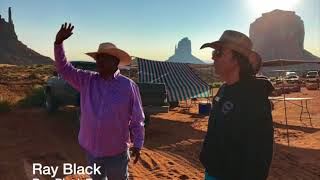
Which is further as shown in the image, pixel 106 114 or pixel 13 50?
pixel 13 50

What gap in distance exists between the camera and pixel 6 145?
812 cm

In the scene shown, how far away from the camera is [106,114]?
344 cm

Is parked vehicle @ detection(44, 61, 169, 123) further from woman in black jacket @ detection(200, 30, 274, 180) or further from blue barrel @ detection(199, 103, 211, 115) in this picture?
woman in black jacket @ detection(200, 30, 274, 180)

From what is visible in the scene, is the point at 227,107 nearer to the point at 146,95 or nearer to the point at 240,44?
the point at 240,44

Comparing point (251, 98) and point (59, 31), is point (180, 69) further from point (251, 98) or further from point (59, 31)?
point (251, 98)

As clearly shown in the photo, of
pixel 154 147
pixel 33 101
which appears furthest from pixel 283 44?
pixel 154 147

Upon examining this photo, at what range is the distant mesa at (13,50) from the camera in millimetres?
89031

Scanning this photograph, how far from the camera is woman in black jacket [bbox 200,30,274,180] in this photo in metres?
2.23

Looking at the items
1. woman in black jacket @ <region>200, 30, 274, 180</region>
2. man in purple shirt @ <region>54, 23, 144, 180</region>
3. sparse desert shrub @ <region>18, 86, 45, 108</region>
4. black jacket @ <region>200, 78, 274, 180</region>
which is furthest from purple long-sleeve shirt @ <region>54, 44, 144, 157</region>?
sparse desert shrub @ <region>18, 86, 45, 108</region>

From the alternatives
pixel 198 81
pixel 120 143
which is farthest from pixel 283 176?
pixel 198 81

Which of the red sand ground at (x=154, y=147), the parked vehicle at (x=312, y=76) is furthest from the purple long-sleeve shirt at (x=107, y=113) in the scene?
the parked vehicle at (x=312, y=76)

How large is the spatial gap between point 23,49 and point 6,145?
9500 cm

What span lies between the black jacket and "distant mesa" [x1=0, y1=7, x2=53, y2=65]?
89630mm

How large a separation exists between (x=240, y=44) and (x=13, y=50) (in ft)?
321
